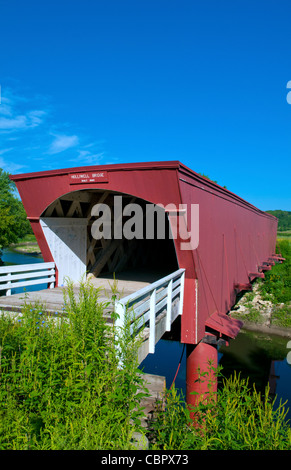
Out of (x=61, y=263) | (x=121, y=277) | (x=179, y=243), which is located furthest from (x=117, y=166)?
(x=121, y=277)

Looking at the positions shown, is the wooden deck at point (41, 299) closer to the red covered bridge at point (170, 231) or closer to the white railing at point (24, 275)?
the white railing at point (24, 275)

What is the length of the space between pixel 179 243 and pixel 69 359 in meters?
3.64

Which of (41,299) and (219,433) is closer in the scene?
(219,433)

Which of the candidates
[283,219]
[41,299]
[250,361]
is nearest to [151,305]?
[41,299]

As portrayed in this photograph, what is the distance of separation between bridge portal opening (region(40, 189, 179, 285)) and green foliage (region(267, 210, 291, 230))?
390 ft

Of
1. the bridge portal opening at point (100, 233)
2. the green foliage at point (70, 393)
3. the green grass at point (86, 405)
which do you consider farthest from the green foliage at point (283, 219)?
the green foliage at point (70, 393)

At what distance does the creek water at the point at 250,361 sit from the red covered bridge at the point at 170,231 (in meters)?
7.47

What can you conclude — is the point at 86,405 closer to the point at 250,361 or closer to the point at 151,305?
the point at 151,305

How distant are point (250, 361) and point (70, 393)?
17.9 m

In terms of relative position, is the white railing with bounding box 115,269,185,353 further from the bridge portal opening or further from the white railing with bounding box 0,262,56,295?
the white railing with bounding box 0,262,56,295

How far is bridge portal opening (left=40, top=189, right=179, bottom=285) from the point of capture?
28.1 feet

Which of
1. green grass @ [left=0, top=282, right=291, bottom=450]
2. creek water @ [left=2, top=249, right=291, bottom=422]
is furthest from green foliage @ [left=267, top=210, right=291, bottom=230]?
green grass @ [left=0, top=282, right=291, bottom=450]

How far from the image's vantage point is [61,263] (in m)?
8.62

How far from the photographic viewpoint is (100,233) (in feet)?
33.5
